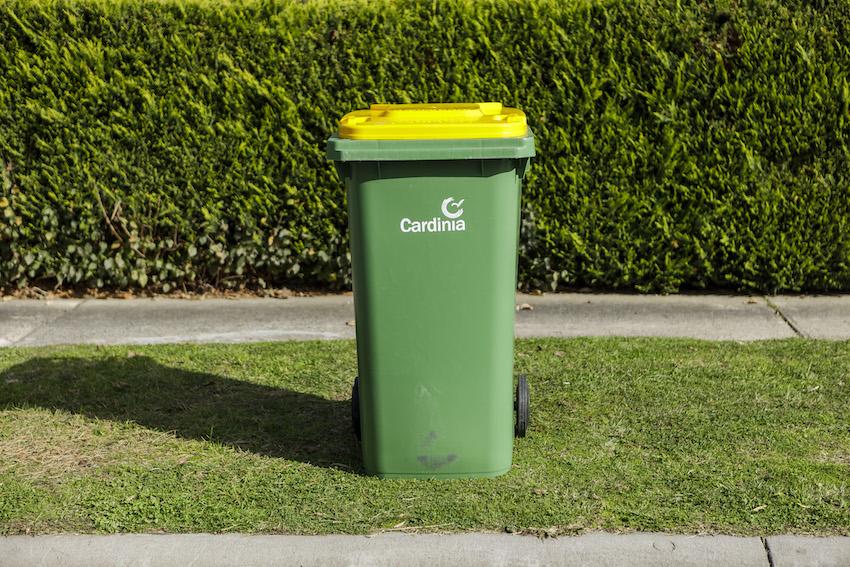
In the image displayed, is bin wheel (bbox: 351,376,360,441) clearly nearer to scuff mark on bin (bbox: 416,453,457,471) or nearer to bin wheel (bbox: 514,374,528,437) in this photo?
scuff mark on bin (bbox: 416,453,457,471)

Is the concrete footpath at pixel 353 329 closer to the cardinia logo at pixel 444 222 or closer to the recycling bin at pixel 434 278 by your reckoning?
the recycling bin at pixel 434 278

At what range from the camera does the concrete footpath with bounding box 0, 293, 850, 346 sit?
22.0ft

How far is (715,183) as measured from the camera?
7328 mm

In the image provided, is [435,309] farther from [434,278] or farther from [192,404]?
[192,404]

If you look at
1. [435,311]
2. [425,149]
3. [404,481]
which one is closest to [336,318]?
[404,481]

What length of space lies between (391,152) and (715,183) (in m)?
3.83

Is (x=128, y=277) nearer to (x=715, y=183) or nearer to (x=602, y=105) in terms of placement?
(x=602, y=105)

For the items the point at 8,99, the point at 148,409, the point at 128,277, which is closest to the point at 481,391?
the point at 148,409

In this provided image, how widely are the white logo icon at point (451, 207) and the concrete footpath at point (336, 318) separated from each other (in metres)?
2.55

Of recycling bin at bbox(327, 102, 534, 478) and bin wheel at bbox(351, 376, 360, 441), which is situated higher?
recycling bin at bbox(327, 102, 534, 478)

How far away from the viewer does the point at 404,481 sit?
177 inches

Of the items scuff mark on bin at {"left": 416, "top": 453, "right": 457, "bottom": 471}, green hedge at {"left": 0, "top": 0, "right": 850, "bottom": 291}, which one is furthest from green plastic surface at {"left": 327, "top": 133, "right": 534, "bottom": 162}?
green hedge at {"left": 0, "top": 0, "right": 850, "bottom": 291}

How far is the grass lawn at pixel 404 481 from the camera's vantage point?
4172 millimetres

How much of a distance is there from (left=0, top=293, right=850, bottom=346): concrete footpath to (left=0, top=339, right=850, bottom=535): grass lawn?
1.11ft
